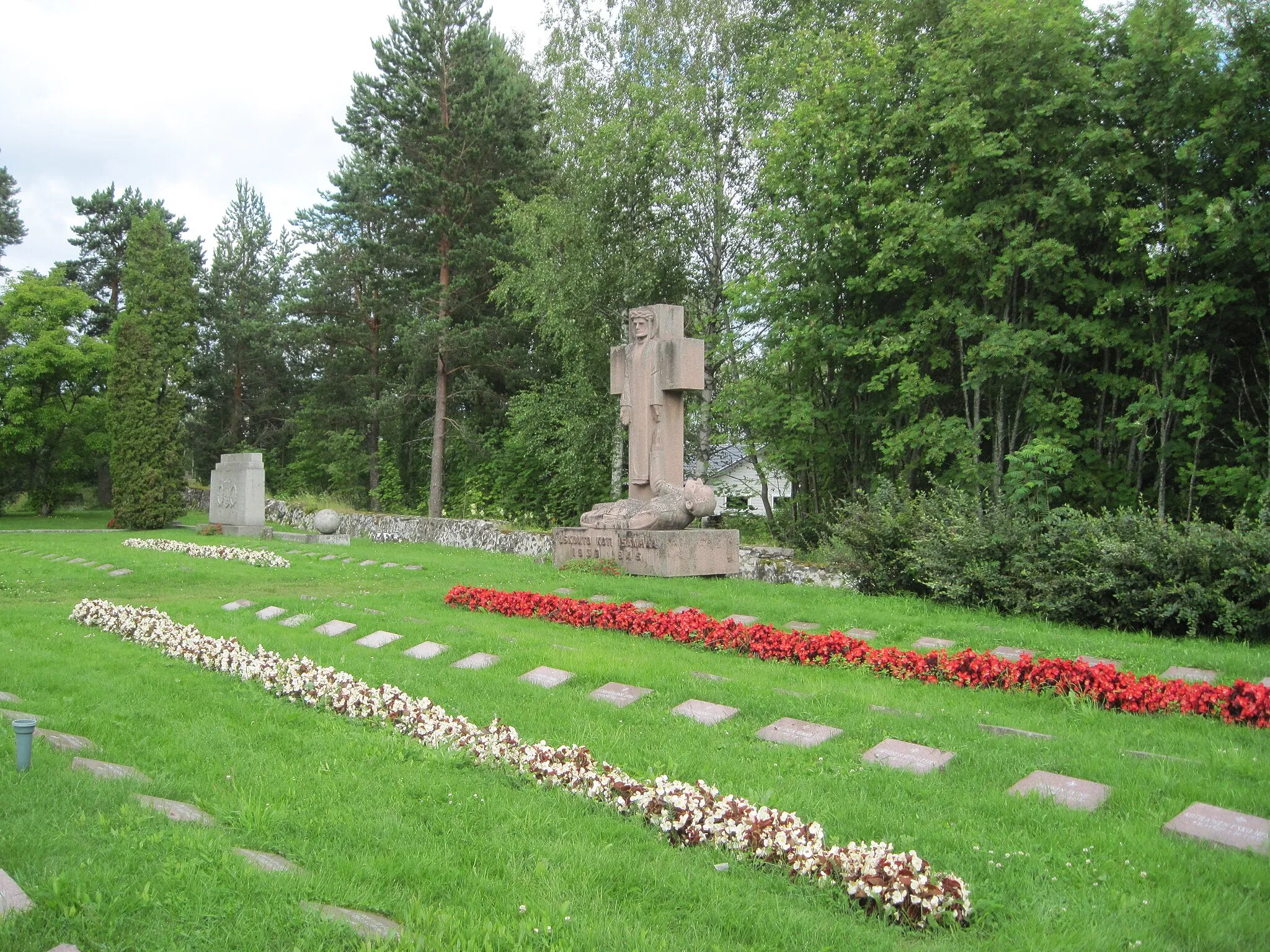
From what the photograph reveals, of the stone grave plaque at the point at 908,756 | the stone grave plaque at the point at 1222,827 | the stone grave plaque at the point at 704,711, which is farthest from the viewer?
the stone grave plaque at the point at 704,711

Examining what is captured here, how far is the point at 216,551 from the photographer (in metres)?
16.4

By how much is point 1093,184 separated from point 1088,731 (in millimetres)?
9977

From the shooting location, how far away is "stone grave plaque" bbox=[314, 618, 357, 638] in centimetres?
816

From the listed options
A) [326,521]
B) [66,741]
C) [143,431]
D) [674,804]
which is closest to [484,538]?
[326,521]

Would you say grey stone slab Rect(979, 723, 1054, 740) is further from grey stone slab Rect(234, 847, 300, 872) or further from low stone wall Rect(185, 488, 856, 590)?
low stone wall Rect(185, 488, 856, 590)

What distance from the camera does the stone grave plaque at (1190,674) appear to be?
6023 millimetres

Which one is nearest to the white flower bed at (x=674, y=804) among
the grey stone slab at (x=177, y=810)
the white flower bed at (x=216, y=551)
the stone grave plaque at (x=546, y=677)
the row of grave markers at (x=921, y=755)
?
the stone grave plaque at (x=546, y=677)

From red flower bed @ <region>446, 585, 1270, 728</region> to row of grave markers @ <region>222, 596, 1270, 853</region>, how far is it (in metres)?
0.86

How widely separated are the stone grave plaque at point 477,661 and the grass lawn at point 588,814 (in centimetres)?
11

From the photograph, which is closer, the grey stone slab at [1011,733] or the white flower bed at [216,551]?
the grey stone slab at [1011,733]

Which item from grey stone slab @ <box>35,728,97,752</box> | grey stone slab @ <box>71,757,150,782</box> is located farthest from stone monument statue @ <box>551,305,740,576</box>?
grey stone slab @ <box>71,757,150,782</box>

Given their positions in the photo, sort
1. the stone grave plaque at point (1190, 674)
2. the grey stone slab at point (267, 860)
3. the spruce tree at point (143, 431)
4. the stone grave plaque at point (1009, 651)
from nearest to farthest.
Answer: the grey stone slab at point (267, 860)
the stone grave plaque at point (1190, 674)
the stone grave plaque at point (1009, 651)
the spruce tree at point (143, 431)

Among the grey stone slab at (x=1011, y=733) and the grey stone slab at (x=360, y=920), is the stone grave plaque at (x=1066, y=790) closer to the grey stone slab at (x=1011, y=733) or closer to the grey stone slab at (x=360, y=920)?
the grey stone slab at (x=1011, y=733)

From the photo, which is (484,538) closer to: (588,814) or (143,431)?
(143,431)
